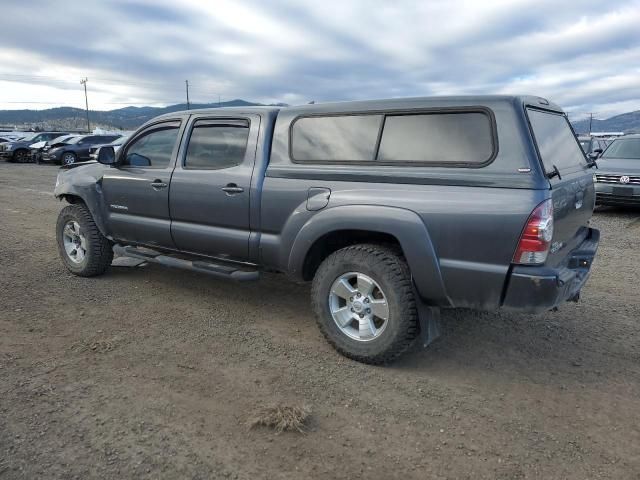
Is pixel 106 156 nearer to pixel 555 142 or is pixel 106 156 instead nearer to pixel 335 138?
pixel 335 138

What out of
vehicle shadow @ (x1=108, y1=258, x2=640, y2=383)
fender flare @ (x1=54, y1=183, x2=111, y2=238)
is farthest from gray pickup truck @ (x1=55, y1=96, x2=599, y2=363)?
fender flare @ (x1=54, y1=183, x2=111, y2=238)

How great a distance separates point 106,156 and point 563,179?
4.15 metres

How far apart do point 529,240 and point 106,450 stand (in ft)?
8.49

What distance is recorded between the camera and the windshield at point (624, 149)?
10.9 m

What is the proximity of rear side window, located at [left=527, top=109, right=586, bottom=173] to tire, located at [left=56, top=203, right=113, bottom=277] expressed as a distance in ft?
14.2

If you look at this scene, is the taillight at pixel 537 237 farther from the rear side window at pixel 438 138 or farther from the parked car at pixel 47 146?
the parked car at pixel 47 146

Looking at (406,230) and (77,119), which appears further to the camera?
(77,119)

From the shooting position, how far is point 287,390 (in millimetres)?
3299

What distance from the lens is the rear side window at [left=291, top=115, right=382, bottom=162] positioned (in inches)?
146

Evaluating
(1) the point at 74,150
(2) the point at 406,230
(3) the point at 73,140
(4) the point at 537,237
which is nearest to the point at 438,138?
(2) the point at 406,230

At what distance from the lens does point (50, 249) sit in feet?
22.7

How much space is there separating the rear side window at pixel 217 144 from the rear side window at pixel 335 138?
21.1 inches

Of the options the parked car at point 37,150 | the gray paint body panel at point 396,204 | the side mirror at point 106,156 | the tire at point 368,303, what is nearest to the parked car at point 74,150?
the parked car at point 37,150

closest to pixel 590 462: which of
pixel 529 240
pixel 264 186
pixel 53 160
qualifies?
pixel 529 240
